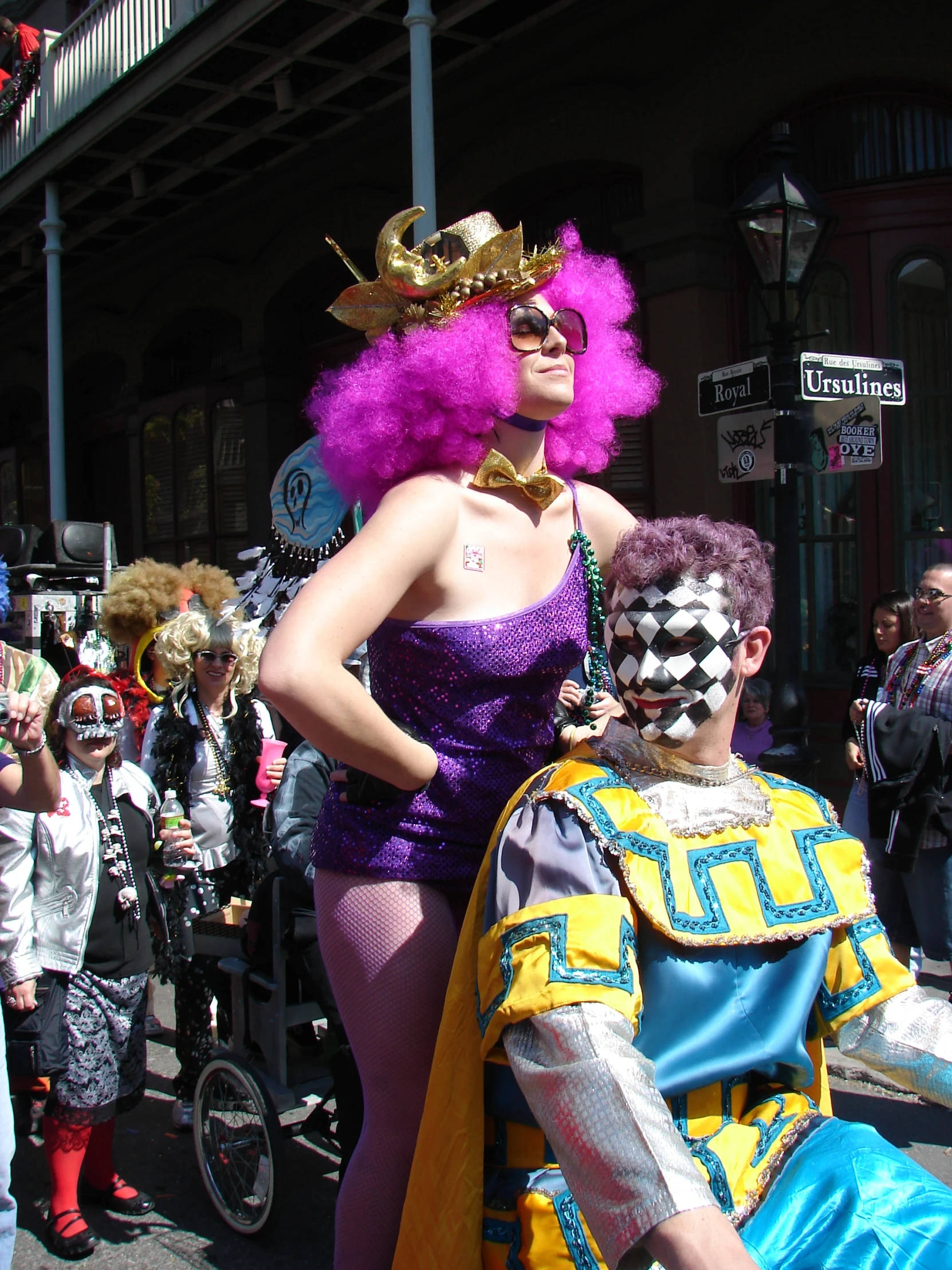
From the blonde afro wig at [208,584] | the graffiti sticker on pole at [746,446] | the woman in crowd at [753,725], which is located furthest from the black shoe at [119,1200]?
the graffiti sticker on pole at [746,446]

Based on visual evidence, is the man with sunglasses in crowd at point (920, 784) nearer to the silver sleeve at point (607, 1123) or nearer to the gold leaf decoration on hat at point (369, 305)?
the gold leaf decoration on hat at point (369, 305)

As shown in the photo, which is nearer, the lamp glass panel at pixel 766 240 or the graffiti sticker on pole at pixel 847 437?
the lamp glass panel at pixel 766 240

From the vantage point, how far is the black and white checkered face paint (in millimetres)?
1549

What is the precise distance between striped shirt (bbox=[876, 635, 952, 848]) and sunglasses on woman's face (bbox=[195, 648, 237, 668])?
285 cm

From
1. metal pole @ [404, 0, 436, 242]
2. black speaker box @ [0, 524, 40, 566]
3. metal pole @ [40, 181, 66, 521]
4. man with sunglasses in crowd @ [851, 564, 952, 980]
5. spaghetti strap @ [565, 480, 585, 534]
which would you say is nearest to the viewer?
spaghetti strap @ [565, 480, 585, 534]

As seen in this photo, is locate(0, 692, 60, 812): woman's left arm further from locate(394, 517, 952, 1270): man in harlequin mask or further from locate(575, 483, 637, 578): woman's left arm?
locate(394, 517, 952, 1270): man in harlequin mask

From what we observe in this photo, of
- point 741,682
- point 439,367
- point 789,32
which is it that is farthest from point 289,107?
point 741,682

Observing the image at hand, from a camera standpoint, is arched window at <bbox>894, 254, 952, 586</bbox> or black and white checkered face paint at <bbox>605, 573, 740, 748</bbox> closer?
black and white checkered face paint at <bbox>605, 573, 740, 748</bbox>

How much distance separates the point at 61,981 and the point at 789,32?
6833 mm

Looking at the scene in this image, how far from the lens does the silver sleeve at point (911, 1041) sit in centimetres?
149

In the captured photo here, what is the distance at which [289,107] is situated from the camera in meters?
8.80

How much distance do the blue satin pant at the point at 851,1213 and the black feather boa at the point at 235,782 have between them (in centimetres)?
346

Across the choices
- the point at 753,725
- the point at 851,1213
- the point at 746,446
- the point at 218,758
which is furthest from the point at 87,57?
the point at 851,1213

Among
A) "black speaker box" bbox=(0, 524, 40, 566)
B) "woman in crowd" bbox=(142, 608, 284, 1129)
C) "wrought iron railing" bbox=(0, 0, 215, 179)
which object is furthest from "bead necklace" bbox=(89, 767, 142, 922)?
"wrought iron railing" bbox=(0, 0, 215, 179)
